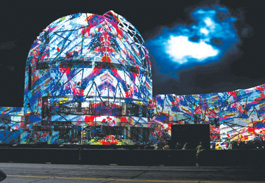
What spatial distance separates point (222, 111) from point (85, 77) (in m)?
30.8

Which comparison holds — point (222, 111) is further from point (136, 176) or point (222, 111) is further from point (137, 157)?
point (136, 176)

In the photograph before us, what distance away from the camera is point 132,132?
56719 millimetres

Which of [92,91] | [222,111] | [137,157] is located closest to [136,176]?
[137,157]

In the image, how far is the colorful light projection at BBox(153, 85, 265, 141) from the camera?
217 ft

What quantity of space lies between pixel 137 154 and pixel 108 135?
3438 centimetres

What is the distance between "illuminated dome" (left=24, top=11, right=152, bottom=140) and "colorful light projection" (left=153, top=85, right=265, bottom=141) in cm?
1256

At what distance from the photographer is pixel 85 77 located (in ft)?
185

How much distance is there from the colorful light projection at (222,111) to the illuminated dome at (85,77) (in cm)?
1256

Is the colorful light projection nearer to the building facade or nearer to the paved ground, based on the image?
the building facade

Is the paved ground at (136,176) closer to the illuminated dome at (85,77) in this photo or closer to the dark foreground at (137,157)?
the dark foreground at (137,157)

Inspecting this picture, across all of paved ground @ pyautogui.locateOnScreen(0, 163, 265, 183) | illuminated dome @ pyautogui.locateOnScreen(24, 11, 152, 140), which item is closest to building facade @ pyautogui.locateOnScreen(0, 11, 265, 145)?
illuminated dome @ pyautogui.locateOnScreen(24, 11, 152, 140)

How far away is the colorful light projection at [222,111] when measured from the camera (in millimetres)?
66250

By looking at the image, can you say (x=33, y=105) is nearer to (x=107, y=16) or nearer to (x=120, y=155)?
(x=107, y=16)

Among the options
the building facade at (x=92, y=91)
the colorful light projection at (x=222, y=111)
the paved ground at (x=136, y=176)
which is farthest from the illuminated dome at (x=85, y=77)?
the paved ground at (x=136, y=176)
